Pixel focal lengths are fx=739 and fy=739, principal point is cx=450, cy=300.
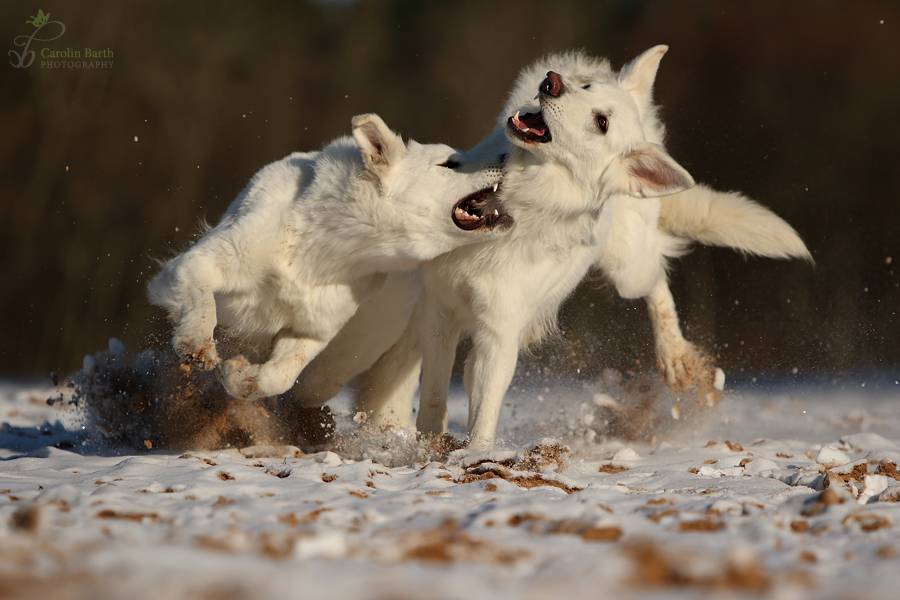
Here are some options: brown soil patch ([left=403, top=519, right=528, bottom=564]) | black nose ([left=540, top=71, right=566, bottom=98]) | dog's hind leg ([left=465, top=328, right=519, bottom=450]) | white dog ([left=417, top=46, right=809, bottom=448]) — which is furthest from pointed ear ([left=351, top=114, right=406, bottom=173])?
brown soil patch ([left=403, top=519, right=528, bottom=564])

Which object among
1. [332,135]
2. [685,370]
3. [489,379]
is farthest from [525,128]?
[332,135]

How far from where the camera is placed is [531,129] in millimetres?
4078

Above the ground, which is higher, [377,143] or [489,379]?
[377,143]

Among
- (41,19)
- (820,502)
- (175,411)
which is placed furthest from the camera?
(41,19)

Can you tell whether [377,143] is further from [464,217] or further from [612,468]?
[612,468]

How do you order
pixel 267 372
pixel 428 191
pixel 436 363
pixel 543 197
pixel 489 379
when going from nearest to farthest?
1. pixel 428 191
2. pixel 543 197
3. pixel 267 372
4. pixel 489 379
5. pixel 436 363

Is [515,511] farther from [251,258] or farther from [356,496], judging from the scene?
[251,258]

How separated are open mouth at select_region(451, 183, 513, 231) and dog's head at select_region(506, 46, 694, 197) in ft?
1.12

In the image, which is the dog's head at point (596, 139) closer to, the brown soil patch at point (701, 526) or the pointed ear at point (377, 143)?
the pointed ear at point (377, 143)

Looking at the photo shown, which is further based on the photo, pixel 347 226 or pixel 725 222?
pixel 725 222

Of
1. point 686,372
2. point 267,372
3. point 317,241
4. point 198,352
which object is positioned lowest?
point 686,372

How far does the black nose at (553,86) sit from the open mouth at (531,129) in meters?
0.14

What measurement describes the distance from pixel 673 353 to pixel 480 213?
2.81 metres

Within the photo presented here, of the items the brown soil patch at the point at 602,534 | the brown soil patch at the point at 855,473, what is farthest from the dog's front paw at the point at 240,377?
the brown soil patch at the point at 855,473
